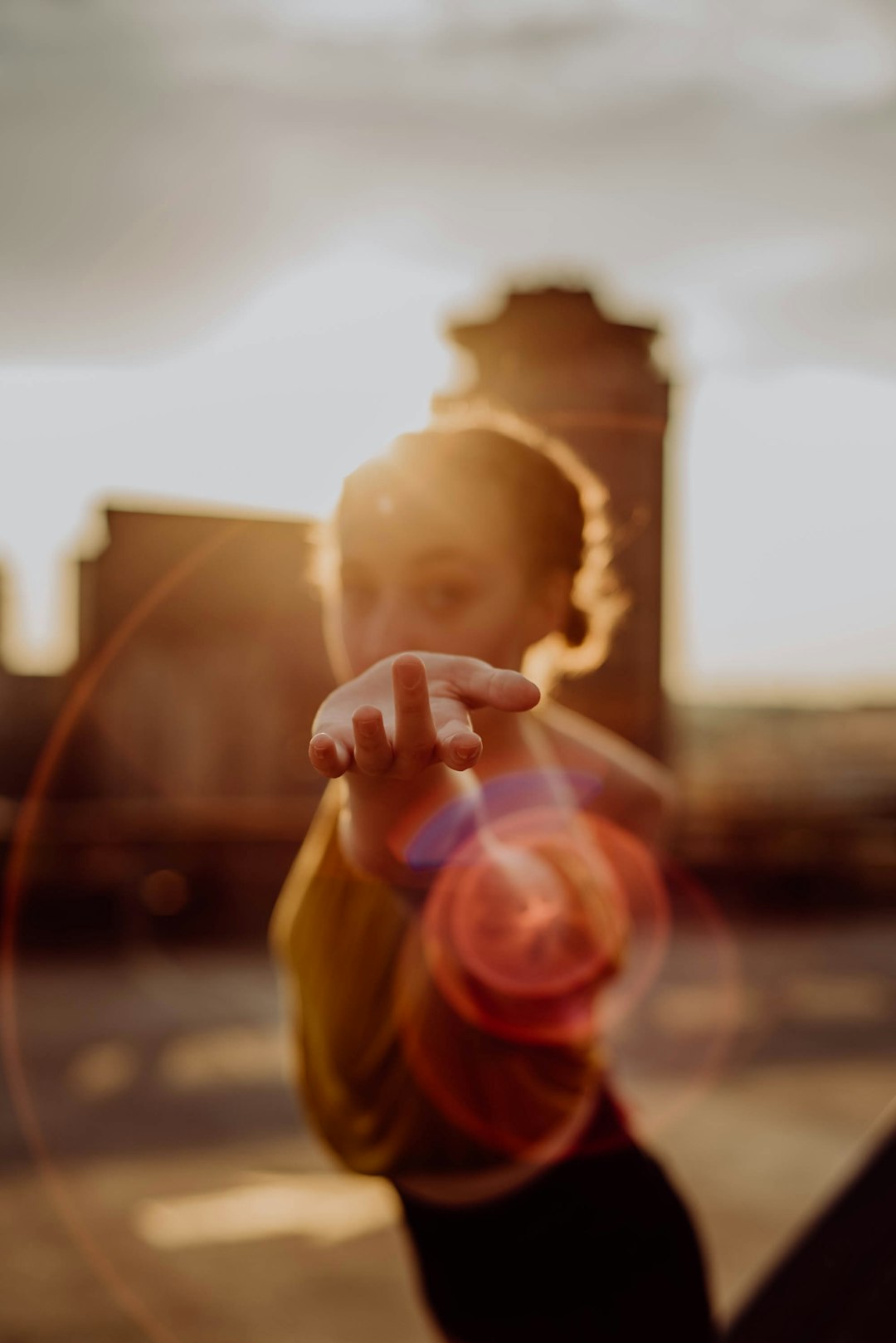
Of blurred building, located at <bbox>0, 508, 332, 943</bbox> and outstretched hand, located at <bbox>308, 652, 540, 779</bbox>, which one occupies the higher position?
outstretched hand, located at <bbox>308, 652, 540, 779</bbox>

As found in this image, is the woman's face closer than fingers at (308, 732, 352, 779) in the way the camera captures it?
No

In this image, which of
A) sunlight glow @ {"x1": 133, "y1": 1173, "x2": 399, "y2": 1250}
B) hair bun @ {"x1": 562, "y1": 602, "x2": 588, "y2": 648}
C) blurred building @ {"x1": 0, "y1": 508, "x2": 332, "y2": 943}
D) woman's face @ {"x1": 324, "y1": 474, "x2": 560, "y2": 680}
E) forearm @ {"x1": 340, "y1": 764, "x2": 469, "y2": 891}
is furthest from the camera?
blurred building @ {"x1": 0, "y1": 508, "x2": 332, "y2": 943}

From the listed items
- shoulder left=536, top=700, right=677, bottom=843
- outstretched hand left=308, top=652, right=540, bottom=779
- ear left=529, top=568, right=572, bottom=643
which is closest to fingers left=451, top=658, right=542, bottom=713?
outstretched hand left=308, top=652, right=540, bottom=779

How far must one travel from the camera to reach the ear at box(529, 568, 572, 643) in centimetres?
76

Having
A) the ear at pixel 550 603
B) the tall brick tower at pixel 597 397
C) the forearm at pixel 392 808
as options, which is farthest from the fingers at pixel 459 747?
the tall brick tower at pixel 597 397

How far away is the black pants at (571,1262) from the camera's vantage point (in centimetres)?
98

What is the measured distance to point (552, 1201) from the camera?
0.99 metres

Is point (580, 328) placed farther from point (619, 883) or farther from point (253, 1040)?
point (253, 1040)

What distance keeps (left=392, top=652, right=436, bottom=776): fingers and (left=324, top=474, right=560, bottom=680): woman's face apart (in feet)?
0.74

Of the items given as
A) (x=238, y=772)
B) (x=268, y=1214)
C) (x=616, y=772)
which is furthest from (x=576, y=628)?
(x=238, y=772)

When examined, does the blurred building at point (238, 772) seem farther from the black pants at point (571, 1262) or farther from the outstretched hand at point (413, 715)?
the outstretched hand at point (413, 715)

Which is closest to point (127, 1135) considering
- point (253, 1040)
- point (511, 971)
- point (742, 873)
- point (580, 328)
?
point (253, 1040)

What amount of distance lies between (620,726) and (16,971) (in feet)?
13.8

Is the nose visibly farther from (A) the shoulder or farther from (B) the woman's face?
(A) the shoulder
